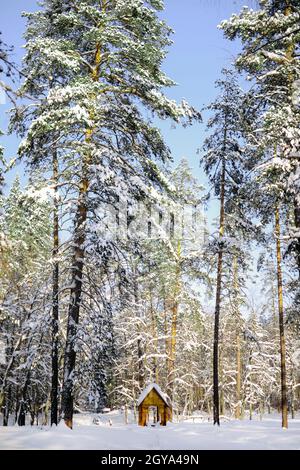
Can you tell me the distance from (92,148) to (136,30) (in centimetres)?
440

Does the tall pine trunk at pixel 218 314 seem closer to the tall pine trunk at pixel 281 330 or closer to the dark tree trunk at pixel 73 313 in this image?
the tall pine trunk at pixel 281 330

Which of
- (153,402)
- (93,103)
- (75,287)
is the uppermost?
(93,103)

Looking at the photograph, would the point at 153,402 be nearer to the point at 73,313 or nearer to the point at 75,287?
the point at 73,313

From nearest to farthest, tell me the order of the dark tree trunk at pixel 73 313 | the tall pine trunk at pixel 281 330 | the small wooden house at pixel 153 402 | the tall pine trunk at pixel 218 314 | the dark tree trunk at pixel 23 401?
1. the dark tree trunk at pixel 73 313
2. the tall pine trunk at pixel 218 314
3. the tall pine trunk at pixel 281 330
4. the small wooden house at pixel 153 402
5. the dark tree trunk at pixel 23 401

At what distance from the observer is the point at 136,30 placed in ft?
37.9

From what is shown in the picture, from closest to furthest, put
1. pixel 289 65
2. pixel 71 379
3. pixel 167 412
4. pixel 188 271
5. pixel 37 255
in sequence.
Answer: pixel 71 379, pixel 289 65, pixel 167 412, pixel 188 271, pixel 37 255

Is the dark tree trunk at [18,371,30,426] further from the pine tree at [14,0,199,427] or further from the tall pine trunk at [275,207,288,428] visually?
the tall pine trunk at [275,207,288,428]

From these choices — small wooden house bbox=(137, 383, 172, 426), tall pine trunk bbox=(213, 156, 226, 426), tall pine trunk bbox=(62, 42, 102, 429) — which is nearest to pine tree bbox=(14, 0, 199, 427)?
tall pine trunk bbox=(62, 42, 102, 429)

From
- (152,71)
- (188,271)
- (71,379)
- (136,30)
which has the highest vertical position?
(136,30)

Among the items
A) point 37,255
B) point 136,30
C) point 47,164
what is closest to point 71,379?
point 47,164

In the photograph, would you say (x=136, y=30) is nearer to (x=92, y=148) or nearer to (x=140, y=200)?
(x=92, y=148)

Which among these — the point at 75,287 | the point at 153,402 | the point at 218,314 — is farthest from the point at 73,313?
the point at 153,402

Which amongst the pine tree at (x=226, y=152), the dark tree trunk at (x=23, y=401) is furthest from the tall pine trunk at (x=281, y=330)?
the dark tree trunk at (x=23, y=401)

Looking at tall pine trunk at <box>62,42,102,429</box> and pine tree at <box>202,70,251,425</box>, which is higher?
pine tree at <box>202,70,251,425</box>
